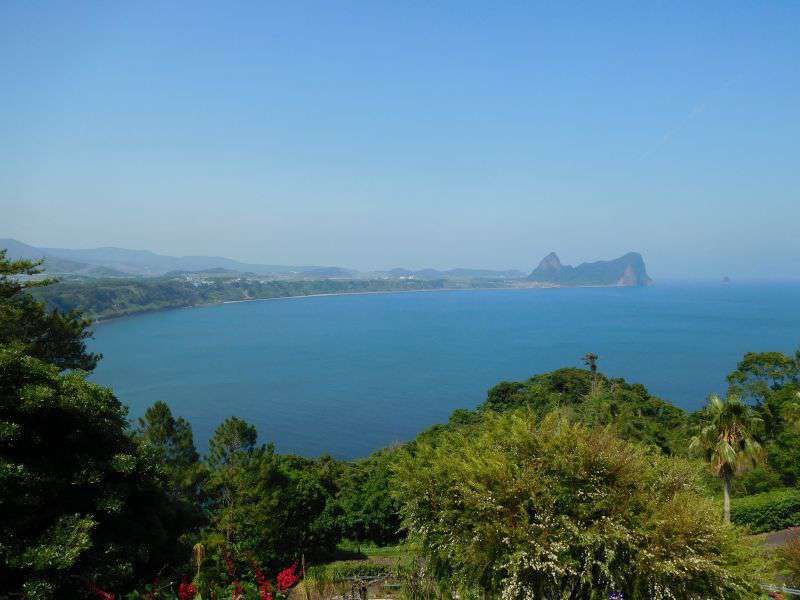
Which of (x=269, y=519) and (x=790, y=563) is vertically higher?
(x=790, y=563)

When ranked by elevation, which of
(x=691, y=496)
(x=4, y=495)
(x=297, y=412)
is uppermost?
(x=4, y=495)

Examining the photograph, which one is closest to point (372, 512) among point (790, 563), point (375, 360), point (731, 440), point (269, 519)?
point (269, 519)

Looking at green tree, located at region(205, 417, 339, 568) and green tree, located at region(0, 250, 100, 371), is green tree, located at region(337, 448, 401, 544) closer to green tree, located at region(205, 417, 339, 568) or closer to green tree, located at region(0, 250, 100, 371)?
green tree, located at region(205, 417, 339, 568)

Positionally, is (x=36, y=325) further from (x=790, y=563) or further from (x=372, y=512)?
(x=790, y=563)

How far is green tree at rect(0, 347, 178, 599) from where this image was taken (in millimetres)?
6394

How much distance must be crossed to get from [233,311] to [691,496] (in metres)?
177

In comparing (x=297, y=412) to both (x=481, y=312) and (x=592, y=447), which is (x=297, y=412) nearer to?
(x=592, y=447)

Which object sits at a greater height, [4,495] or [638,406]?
[4,495]

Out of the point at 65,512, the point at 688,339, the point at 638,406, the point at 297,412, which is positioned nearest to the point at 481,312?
the point at 688,339

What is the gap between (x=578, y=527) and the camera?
25.3 ft

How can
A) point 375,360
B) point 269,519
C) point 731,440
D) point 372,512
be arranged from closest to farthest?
point 731,440 < point 269,519 < point 372,512 < point 375,360

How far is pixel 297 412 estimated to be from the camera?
2356 inches

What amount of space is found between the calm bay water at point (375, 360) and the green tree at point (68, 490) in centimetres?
3912

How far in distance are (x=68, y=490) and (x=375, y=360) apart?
82.4 metres
